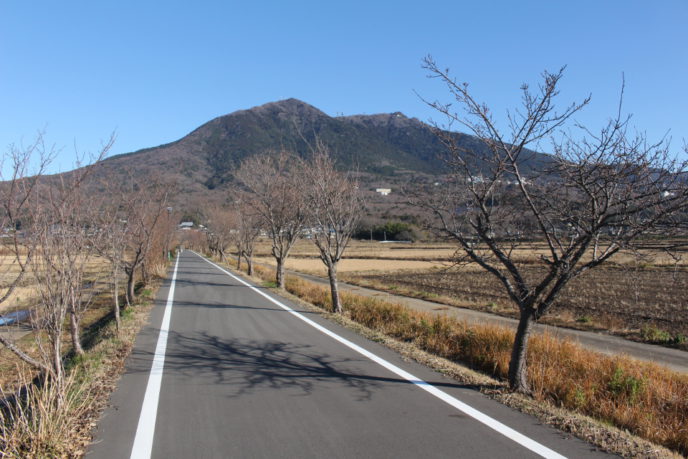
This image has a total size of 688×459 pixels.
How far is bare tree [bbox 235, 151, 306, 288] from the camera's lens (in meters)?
21.1

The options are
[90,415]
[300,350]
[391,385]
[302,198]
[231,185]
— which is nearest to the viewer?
[90,415]

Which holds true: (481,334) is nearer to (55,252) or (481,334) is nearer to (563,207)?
(563,207)

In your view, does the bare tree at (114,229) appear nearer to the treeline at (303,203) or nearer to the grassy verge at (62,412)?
the grassy verge at (62,412)

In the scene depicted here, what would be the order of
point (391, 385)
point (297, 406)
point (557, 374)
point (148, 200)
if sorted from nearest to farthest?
point (297, 406)
point (391, 385)
point (557, 374)
point (148, 200)

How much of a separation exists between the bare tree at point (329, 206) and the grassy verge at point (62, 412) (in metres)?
8.83

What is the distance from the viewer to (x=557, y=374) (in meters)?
7.32

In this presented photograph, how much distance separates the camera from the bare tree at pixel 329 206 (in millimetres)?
15531

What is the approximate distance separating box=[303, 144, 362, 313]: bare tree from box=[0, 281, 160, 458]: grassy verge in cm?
883

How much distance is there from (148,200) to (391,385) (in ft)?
38.1

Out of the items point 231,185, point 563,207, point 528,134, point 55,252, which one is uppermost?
point 231,185

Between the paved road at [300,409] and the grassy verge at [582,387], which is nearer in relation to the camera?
the paved road at [300,409]

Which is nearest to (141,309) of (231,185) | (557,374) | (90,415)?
(90,415)

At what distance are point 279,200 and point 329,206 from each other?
7.08 m

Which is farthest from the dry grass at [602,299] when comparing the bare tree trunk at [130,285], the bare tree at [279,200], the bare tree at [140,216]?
the bare tree trunk at [130,285]
